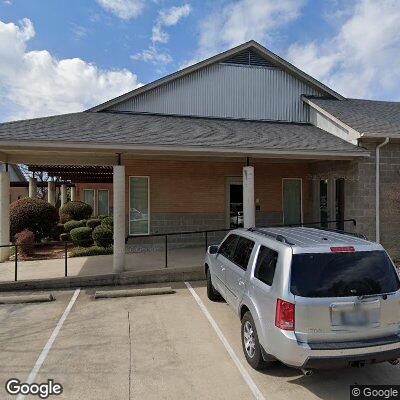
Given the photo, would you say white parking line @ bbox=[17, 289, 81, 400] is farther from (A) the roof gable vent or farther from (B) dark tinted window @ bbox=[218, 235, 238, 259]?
(A) the roof gable vent

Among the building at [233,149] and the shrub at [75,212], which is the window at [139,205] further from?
the shrub at [75,212]

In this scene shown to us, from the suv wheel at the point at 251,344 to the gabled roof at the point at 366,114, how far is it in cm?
793

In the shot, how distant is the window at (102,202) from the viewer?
26212mm

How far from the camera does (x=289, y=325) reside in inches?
146

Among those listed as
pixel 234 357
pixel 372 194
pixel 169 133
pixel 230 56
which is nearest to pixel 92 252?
pixel 169 133

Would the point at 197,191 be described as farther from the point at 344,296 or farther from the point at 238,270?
the point at 344,296

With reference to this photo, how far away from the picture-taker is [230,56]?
540 inches

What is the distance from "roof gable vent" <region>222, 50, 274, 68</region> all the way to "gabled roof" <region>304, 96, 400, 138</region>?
2.24 metres

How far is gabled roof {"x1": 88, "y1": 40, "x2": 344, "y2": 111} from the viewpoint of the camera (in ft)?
41.7

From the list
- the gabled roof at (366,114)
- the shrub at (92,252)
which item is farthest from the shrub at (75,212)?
the gabled roof at (366,114)

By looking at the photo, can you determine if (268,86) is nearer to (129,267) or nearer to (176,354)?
(129,267)

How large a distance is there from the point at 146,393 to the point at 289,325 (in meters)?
1.83

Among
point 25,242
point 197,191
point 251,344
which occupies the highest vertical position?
point 197,191

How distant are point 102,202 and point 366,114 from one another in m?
19.5
